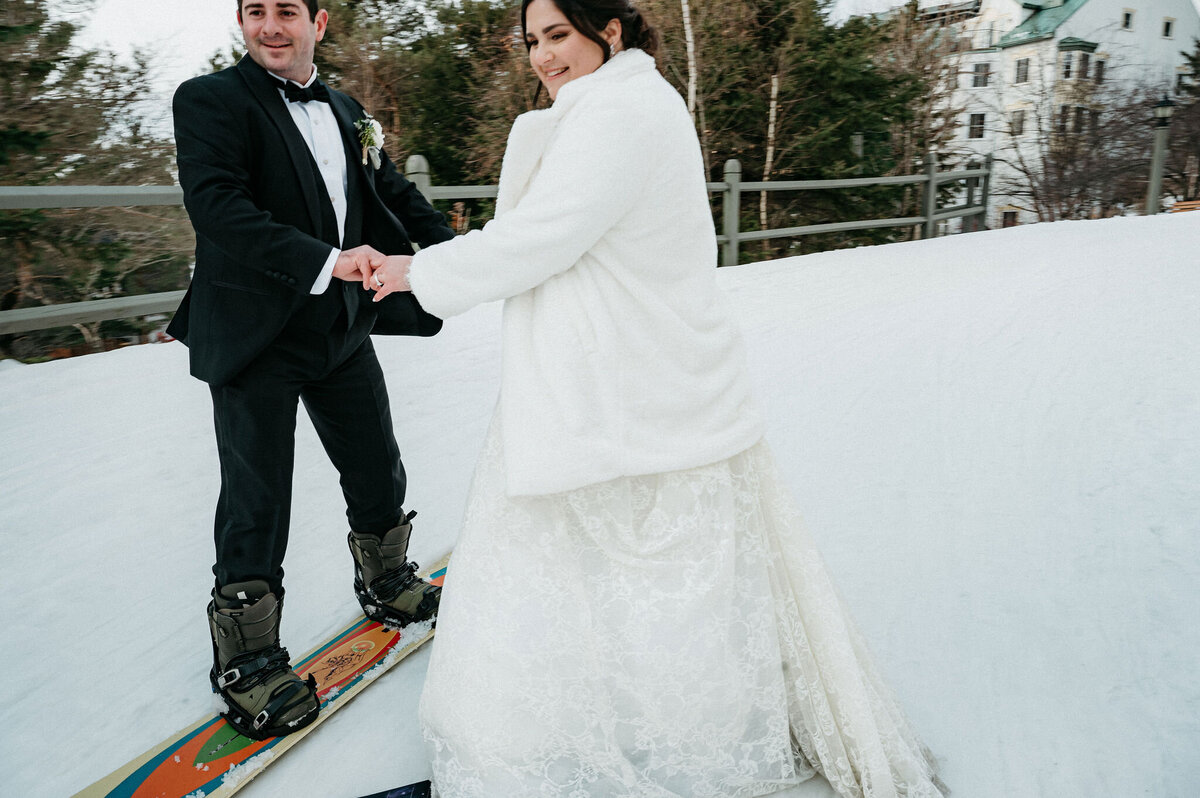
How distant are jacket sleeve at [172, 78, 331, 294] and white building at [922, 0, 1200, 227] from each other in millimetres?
A: 23760

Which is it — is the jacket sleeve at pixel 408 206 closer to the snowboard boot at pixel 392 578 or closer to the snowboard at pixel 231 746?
the snowboard boot at pixel 392 578

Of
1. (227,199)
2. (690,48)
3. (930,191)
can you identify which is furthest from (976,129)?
(227,199)

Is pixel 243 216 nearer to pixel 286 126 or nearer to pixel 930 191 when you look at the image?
pixel 286 126

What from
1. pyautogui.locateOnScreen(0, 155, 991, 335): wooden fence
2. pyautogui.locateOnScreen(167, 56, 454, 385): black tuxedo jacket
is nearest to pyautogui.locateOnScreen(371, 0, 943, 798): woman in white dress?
pyautogui.locateOnScreen(167, 56, 454, 385): black tuxedo jacket

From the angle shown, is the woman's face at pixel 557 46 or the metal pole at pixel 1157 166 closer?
the woman's face at pixel 557 46

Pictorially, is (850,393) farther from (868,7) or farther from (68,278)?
(868,7)

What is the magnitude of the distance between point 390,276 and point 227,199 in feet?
1.27

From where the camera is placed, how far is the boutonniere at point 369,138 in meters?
2.11

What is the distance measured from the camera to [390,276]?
172 cm

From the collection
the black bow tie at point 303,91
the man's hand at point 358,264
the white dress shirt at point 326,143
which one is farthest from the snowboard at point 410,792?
the black bow tie at point 303,91

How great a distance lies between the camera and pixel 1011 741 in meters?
1.91

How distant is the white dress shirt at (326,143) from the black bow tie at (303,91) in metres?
0.01

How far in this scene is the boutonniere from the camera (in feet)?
6.92

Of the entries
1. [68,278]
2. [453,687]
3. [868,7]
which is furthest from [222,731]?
[868,7]
